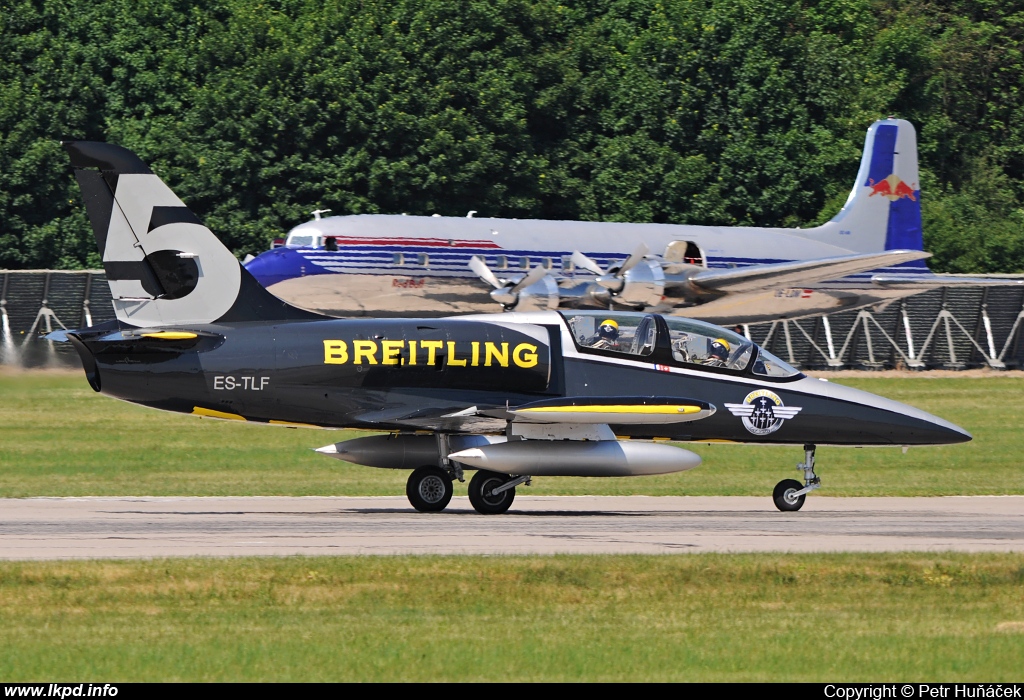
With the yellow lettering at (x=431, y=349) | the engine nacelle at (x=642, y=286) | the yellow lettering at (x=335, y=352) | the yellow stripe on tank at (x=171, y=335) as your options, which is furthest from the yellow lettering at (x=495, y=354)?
the engine nacelle at (x=642, y=286)

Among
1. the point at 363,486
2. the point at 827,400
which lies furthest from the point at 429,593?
the point at 363,486

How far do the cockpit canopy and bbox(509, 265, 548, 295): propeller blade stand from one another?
50.1 feet

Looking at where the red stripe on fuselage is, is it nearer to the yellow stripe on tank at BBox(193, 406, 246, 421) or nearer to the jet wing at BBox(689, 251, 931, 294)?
the jet wing at BBox(689, 251, 931, 294)


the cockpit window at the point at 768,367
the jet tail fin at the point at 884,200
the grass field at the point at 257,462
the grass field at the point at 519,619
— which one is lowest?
the grass field at the point at 257,462

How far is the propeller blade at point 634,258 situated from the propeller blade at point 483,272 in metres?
3.06

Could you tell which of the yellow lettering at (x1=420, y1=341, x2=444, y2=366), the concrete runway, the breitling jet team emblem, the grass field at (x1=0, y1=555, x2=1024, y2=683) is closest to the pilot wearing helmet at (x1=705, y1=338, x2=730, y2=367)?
the breitling jet team emblem

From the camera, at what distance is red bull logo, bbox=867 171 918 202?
47.8 m

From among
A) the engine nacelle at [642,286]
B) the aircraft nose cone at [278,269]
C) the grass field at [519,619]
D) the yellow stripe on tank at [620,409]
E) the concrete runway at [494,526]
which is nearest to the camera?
the grass field at [519,619]

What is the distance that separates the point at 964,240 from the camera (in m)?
60.8

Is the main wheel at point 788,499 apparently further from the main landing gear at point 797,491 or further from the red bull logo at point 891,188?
the red bull logo at point 891,188

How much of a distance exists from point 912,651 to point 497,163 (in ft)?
154

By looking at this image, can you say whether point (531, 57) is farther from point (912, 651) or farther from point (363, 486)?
point (912, 651)

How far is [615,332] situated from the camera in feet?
70.0

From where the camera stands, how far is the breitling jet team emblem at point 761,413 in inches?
832
